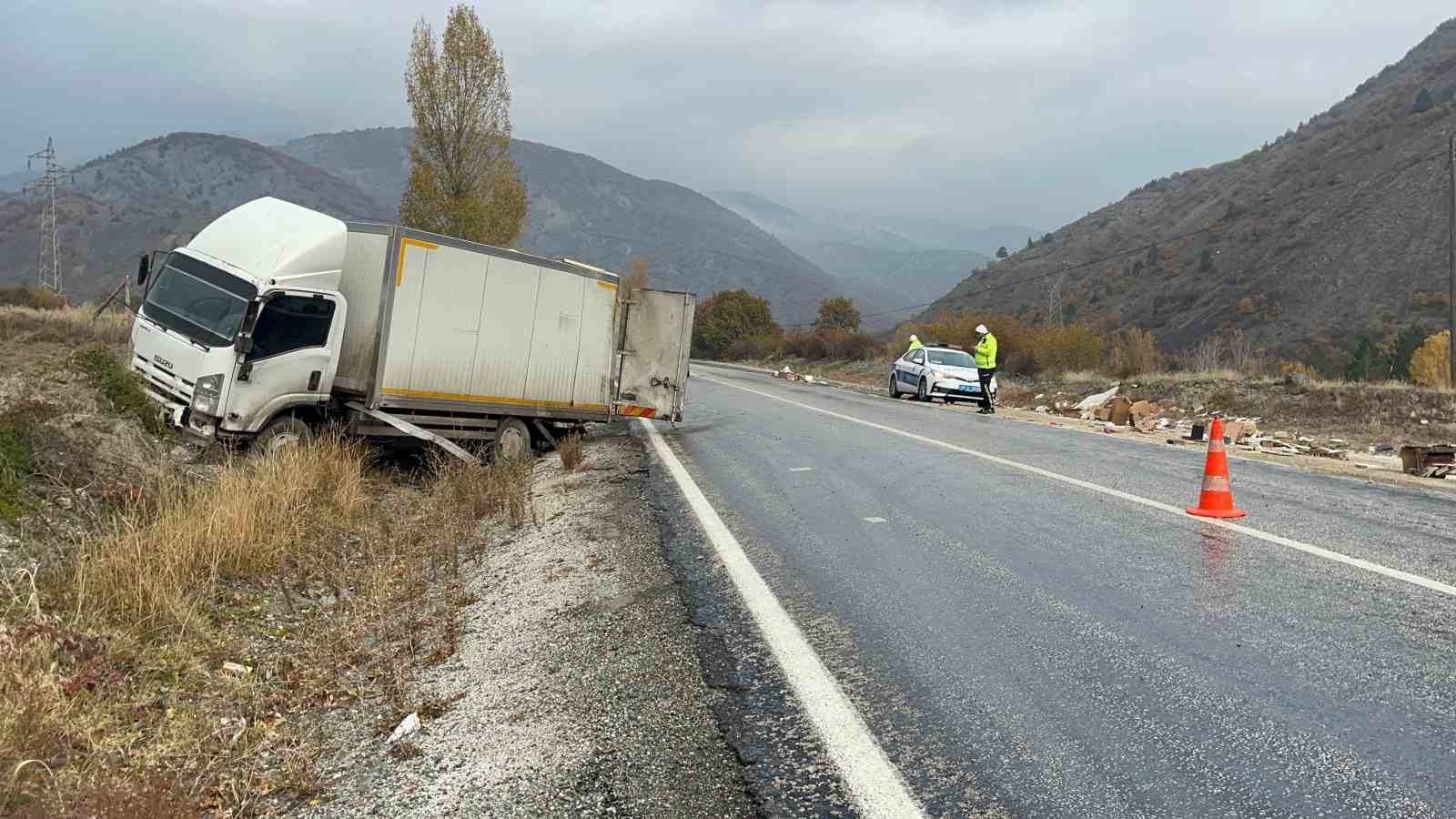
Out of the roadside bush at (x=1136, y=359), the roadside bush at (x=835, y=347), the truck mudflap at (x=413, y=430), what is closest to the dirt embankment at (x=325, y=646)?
the truck mudflap at (x=413, y=430)

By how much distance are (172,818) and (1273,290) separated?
6655 centimetres

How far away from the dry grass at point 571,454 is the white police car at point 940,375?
13.6 metres

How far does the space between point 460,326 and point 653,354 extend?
3604 mm

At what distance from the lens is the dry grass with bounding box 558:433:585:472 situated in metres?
12.2

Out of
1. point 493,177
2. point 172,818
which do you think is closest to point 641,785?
point 172,818

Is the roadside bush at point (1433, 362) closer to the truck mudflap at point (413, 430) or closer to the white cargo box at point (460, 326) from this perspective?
the white cargo box at point (460, 326)

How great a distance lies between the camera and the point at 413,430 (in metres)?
11.9

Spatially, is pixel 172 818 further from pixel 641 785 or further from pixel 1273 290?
pixel 1273 290

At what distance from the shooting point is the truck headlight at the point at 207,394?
11.2 m

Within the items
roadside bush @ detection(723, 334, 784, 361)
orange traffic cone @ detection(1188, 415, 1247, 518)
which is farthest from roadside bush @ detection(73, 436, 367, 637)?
roadside bush @ detection(723, 334, 784, 361)

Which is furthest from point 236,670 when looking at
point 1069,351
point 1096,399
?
point 1069,351

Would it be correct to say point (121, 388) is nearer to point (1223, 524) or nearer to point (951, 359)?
point (1223, 524)

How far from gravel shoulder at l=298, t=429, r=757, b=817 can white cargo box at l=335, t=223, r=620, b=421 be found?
5.84m

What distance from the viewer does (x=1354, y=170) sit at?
67312 mm
